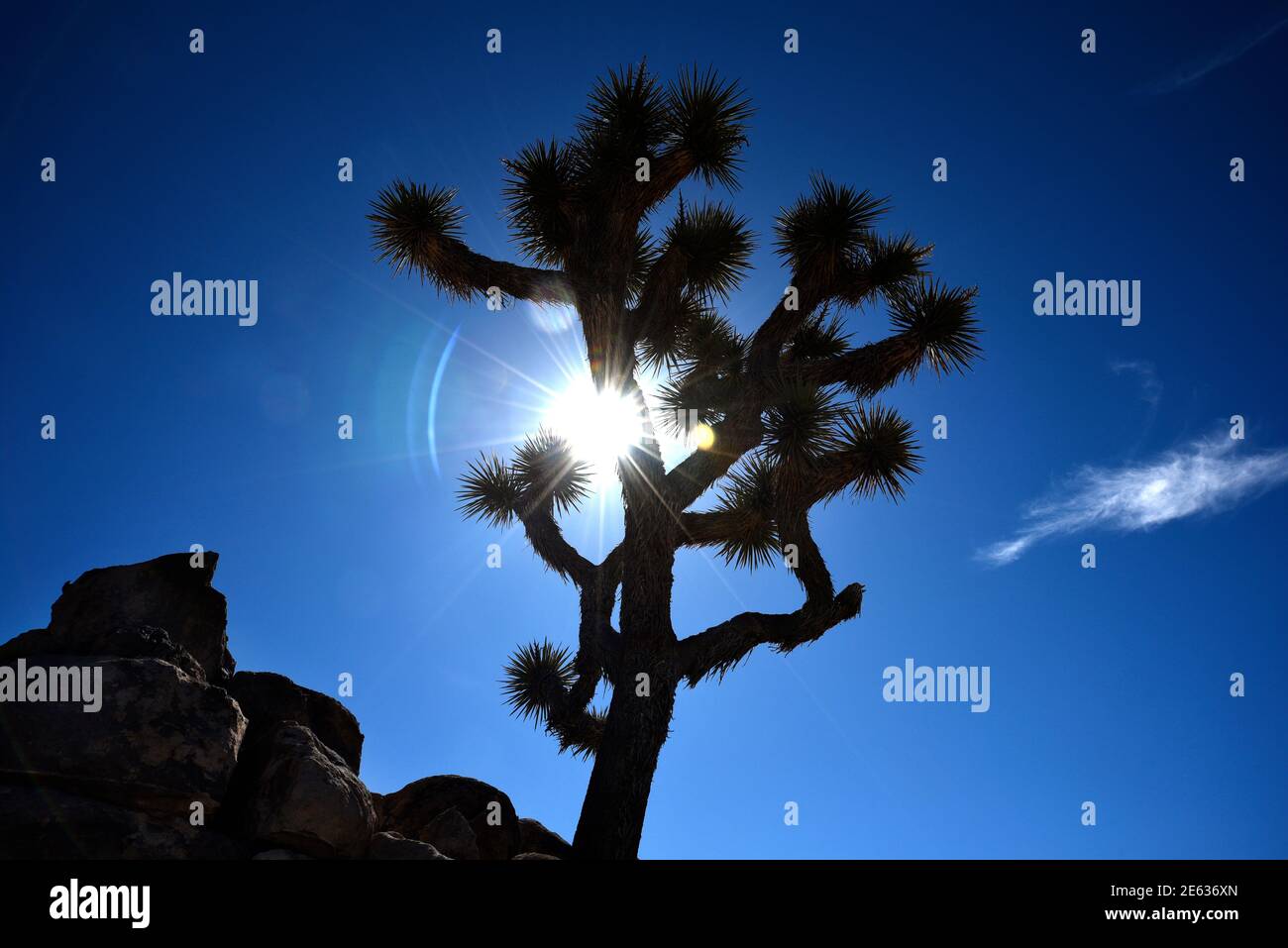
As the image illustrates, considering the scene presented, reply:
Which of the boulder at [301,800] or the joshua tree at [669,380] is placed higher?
the joshua tree at [669,380]

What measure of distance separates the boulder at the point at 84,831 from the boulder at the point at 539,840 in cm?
477

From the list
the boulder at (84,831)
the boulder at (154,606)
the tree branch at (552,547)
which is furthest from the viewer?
the tree branch at (552,547)

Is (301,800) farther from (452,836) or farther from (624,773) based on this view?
(624,773)

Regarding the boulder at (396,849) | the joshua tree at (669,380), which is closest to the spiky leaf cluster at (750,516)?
the joshua tree at (669,380)

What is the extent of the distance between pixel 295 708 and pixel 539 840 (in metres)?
3.98

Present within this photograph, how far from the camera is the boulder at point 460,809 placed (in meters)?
7.93

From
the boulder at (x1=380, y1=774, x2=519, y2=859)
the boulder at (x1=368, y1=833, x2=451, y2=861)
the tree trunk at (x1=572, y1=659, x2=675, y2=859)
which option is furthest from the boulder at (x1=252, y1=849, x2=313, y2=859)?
the tree trunk at (x1=572, y1=659, x2=675, y2=859)

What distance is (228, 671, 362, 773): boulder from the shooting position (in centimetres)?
632

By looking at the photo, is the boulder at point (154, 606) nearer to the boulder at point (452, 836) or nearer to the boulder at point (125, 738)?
the boulder at point (125, 738)

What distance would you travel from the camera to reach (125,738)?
15.8 feet
